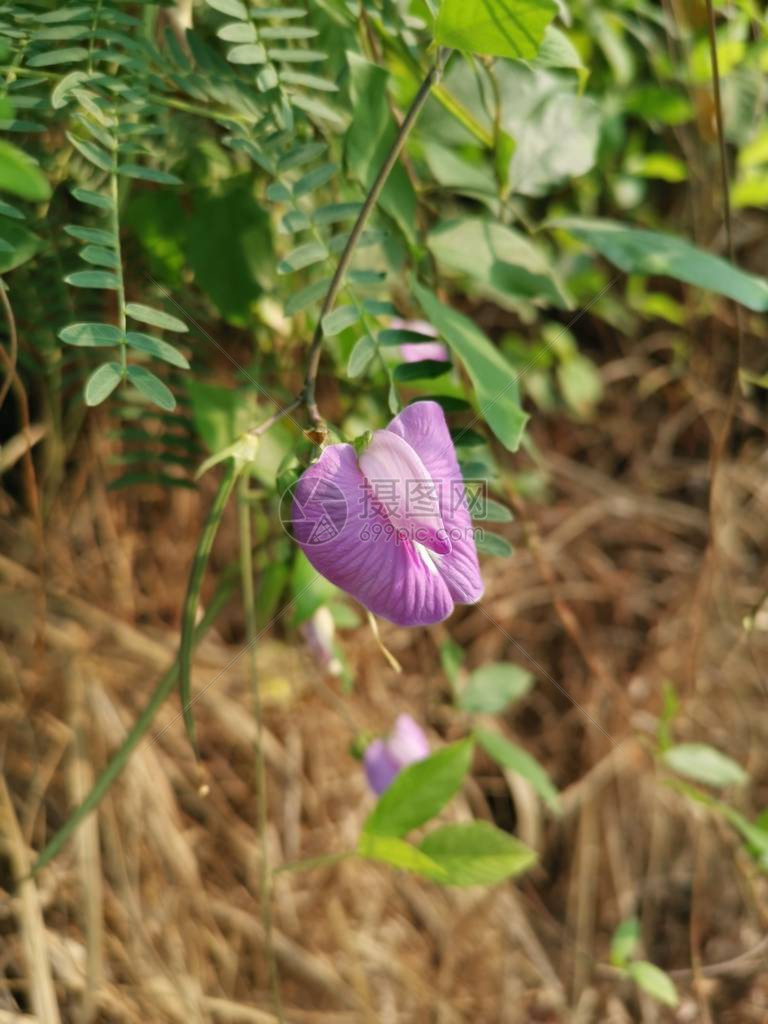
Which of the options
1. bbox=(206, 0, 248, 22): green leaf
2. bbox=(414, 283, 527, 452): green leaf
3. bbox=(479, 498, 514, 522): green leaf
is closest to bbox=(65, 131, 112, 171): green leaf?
bbox=(206, 0, 248, 22): green leaf

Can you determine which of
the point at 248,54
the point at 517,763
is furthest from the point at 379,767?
the point at 248,54

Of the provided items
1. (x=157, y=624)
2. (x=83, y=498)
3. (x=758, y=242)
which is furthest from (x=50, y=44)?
(x=758, y=242)

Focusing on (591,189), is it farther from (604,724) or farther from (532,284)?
(604,724)

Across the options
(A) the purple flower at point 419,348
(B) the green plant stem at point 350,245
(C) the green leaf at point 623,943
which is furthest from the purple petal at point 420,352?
(C) the green leaf at point 623,943

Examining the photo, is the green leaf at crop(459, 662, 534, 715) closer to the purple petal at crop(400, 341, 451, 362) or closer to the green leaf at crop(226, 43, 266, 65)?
the purple petal at crop(400, 341, 451, 362)

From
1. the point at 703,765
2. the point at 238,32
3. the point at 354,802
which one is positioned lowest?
the point at 354,802

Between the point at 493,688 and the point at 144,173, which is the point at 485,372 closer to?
the point at 144,173
